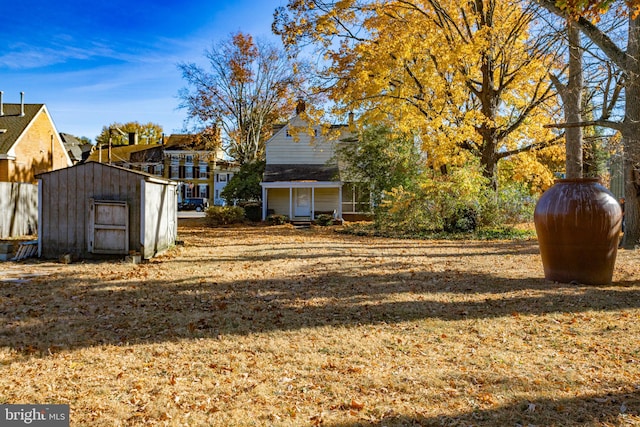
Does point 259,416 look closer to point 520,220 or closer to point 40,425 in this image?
point 40,425

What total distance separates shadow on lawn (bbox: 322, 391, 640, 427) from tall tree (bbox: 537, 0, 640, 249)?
25.1 ft

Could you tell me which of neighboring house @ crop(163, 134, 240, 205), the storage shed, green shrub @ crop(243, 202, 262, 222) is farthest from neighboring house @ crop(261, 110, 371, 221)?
neighboring house @ crop(163, 134, 240, 205)

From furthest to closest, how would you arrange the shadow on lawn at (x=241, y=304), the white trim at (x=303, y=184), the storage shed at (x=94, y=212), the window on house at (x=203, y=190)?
the window on house at (x=203, y=190) < the white trim at (x=303, y=184) < the storage shed at (x=94, y=212) < the shadow on lawn at (x=241, y=304)

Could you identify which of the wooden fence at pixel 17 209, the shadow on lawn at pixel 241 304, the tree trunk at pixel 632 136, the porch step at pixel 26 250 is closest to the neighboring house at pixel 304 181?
the wooden fence at pixel 17 209

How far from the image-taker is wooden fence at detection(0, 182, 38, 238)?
16.0m

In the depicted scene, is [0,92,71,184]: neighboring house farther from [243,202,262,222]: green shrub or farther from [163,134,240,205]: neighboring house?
[163,134,240,205]: neighboring house

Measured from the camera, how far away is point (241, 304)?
6.93m

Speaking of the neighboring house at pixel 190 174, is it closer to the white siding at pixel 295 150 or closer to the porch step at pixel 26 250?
the white siding at pixel 295 150

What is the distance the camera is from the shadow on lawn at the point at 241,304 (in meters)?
5.60

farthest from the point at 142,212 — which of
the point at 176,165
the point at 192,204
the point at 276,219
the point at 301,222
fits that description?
the point at 176,165

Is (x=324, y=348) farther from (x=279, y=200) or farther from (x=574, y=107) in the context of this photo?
(x=279, y=200)

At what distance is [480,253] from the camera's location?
1285 centimetres

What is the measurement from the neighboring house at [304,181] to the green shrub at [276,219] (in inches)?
37.8

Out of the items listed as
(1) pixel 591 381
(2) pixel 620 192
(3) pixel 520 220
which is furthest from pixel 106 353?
(2) pixel 620 192
